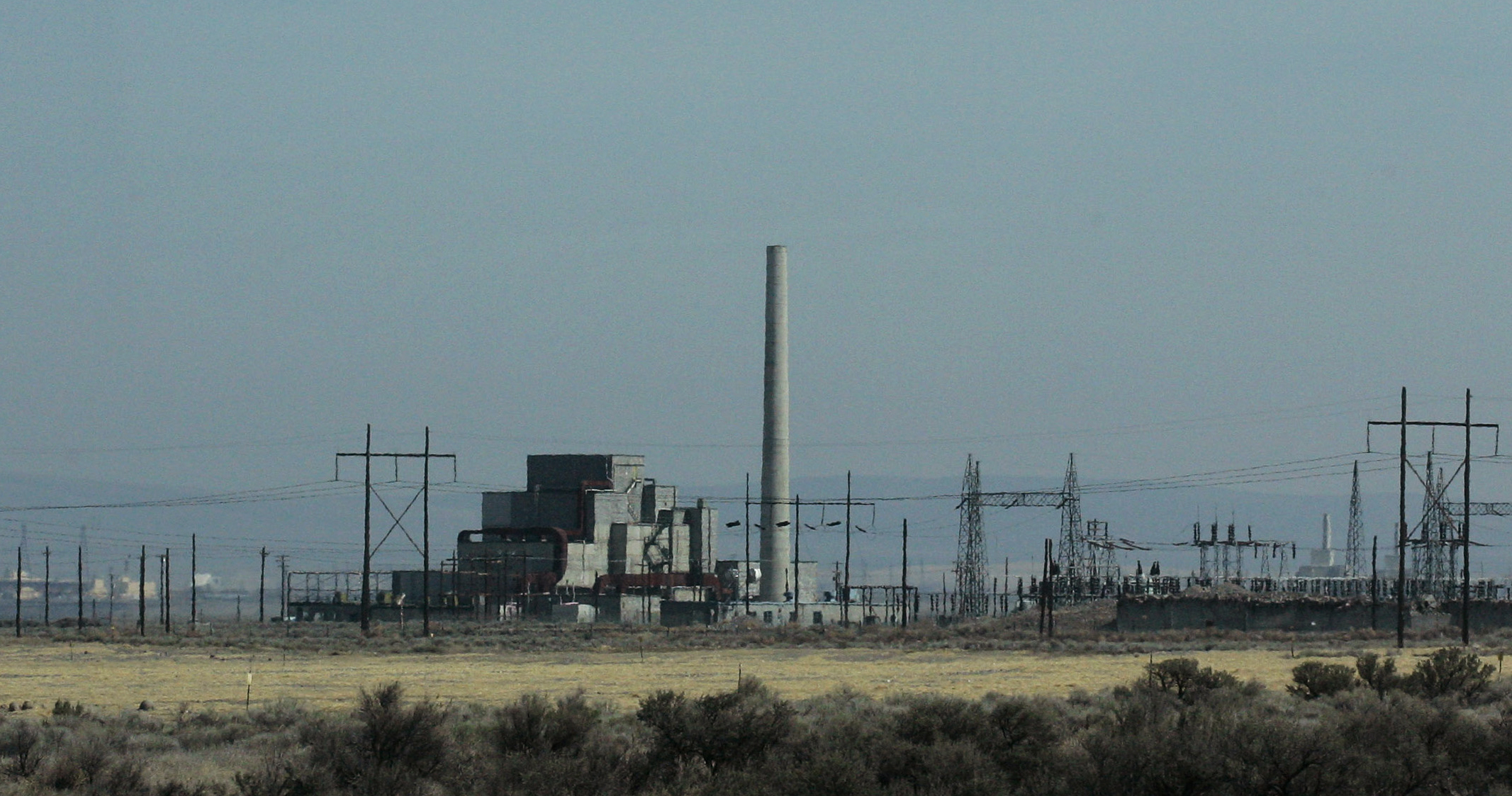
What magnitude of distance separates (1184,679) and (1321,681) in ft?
13.4

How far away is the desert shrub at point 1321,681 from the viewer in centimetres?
3484

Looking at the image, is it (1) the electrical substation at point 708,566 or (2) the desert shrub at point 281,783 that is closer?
(2) the desert shrub at point 281,783

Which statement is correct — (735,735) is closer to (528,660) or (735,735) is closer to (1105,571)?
(528,660)

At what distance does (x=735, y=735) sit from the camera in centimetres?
2278

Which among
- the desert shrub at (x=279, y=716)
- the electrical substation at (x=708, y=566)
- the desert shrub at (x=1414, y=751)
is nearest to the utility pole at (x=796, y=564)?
the electrical substation at (x=708, y=566)

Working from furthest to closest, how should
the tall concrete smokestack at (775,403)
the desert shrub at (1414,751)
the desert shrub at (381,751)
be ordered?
1. the tall concrete smokestack at (775,403)
2. the desert shrub at (381,751)
3. the desert shrub at (1414,751)

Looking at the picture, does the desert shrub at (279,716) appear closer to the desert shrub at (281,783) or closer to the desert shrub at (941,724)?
the desert shrub at (281,783)

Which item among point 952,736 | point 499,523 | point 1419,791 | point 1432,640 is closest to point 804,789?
point 952,736

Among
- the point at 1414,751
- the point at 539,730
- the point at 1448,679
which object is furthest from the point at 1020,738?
the point at 1448,679

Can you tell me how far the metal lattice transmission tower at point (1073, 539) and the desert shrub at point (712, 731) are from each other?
97048mm

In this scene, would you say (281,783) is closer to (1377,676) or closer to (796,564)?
(1377,676)

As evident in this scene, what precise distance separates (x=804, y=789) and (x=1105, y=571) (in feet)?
384

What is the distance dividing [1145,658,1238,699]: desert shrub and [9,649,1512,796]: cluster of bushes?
13.1 ft

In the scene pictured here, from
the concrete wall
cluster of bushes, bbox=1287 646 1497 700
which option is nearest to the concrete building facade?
the concrete wall
